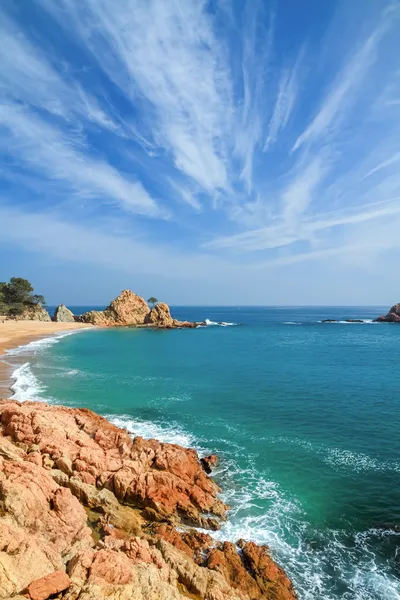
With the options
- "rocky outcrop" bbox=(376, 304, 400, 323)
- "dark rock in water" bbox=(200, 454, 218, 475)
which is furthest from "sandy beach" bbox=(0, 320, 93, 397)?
"rocky outcrop" bbox=(376, 304, 400, 323)

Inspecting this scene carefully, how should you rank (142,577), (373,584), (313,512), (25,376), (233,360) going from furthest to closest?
(233,360) → (25,376) → (313,512) → (373,584) → (142,577)

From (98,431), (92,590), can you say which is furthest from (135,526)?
(98,431)

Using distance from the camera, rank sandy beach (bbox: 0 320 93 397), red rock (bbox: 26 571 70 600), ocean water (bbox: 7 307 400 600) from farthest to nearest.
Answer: sandy beach (bbox: 0 320 93 397), ocean water (bbox: 7 307 400 600), red rock (bbox: 26 571 70 600)

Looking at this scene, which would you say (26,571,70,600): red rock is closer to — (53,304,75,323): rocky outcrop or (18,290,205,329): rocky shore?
(18,290,205,329): rocky shore

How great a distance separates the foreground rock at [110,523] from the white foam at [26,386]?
1243 centimetres

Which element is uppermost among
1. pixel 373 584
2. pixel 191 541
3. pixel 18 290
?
pixel 18 290

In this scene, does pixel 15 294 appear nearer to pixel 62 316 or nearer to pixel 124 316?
pixel 62 316

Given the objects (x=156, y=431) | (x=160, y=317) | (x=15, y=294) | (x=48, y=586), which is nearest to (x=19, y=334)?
(x=15, y=294)

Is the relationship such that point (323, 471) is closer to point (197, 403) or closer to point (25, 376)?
point (197, 403)

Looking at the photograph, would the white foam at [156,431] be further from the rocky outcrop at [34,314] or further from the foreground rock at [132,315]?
the rocky outcrop at [34,314]

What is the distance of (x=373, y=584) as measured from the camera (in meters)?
13.0

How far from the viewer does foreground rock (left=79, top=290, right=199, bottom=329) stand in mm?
129125

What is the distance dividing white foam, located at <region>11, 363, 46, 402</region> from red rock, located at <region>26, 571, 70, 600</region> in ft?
83.6

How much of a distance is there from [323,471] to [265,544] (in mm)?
7610
